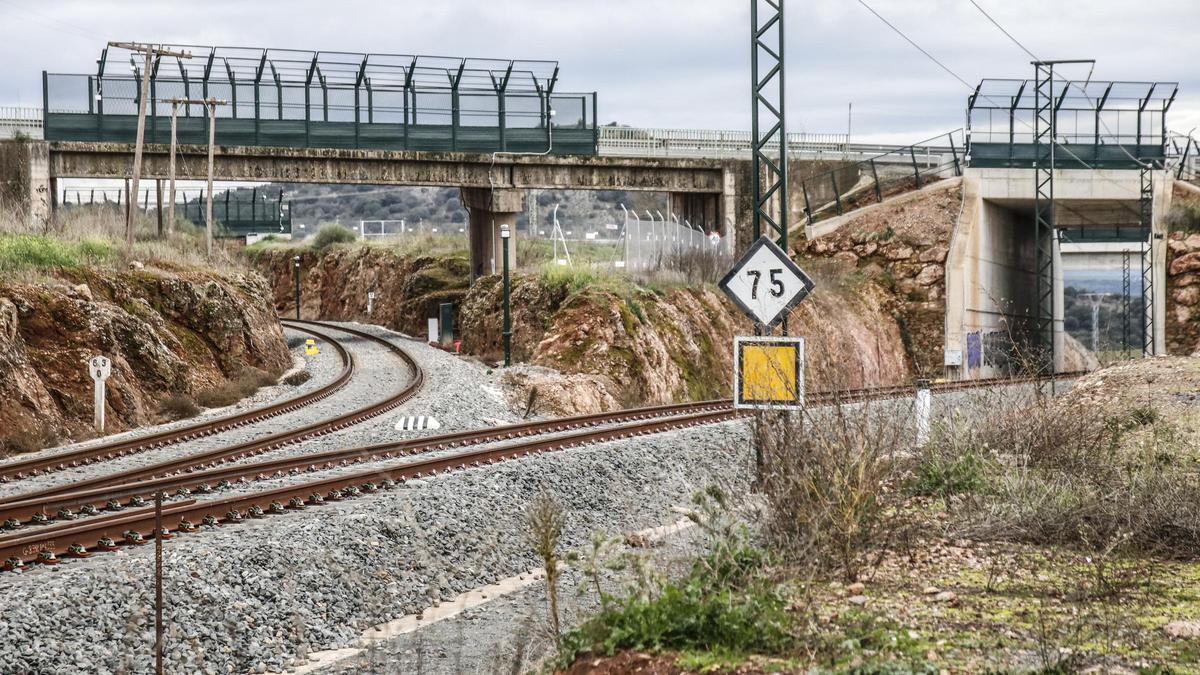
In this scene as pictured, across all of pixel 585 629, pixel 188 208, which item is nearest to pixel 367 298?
pixel 188 208

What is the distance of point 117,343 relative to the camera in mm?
26344

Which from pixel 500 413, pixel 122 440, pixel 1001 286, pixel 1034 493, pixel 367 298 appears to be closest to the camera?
pixel 1034 493

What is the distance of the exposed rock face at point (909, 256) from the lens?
4572cm

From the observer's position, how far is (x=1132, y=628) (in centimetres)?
796

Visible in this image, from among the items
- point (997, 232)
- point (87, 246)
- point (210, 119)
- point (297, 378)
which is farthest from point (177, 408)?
point (997, 232)

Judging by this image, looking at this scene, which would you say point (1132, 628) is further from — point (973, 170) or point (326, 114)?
point (973, 170)

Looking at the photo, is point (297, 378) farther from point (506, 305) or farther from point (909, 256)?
point (909, 256)

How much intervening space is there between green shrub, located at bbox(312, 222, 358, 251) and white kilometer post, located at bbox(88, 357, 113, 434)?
174 feet

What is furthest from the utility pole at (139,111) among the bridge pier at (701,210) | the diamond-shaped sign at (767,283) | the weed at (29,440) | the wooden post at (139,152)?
the diamond-shaped sign at (767,283)

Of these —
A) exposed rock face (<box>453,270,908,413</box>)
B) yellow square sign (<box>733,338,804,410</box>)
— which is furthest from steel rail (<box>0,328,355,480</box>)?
yellow square sign (<box>733,338,804,410</box>)

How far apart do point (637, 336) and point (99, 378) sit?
1364 centimetres

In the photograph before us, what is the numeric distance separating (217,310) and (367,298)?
33111 mm

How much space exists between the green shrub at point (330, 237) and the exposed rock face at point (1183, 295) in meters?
44.3

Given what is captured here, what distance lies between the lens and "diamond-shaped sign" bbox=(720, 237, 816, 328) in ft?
45.4
